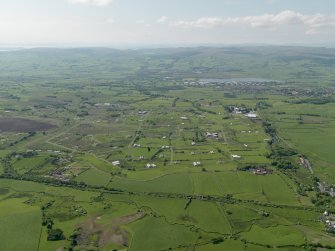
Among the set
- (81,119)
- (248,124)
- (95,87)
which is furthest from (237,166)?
(95,87)

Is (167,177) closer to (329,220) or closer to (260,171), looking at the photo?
(260,171)

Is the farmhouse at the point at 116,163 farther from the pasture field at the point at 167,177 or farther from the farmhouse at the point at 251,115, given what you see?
the farmhouse at the point at 251,115

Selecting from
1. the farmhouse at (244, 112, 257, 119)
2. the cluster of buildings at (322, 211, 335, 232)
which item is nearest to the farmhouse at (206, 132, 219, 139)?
the farmhouse at (244, 112, 257, 119)

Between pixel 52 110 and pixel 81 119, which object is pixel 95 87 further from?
pixel 81 119

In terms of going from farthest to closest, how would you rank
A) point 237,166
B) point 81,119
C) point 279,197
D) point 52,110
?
point 52,110
point 81,119
point 237,166
point 279,197

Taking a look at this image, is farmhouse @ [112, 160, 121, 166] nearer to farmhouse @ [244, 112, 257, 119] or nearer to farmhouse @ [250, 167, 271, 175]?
farmhouse @ [250, 167, 271, 175]

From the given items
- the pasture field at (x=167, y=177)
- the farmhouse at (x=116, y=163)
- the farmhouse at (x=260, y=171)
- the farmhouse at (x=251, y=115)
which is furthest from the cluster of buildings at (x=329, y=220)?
the farmhouse at (x=251, y=115)

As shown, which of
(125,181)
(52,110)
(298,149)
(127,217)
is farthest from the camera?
(52,110)

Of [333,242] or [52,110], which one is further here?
[52,110]

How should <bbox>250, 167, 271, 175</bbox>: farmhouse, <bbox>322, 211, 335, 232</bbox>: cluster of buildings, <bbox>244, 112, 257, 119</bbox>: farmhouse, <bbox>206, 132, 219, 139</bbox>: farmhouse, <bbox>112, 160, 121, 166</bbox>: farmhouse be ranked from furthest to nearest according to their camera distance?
<bbox>244, 112, 257, 119</bbox>: farmhouse < <bbox>206, 132, 219, 139</bbox>: farmhouse < <bbox>112, 160, 121, 166</bbox>: farmhouse < <bbox>250, 167, 271, 175</bbox>: farmhouse < <bbox>322, 211, 335, 232</bbox>: cluster of buildings
